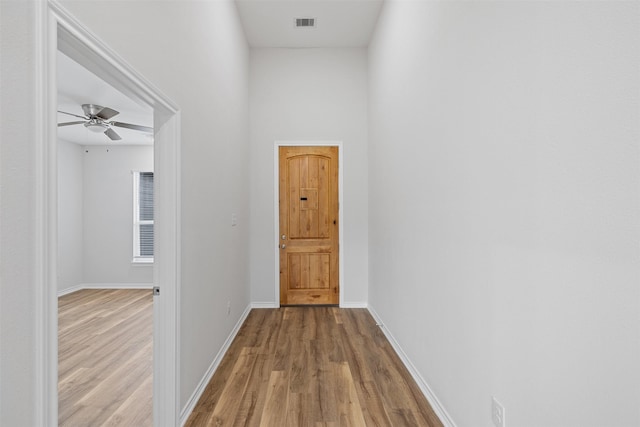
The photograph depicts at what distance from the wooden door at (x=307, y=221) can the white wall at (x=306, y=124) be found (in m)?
0.14

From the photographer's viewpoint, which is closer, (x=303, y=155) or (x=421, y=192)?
(x=421, y=192)

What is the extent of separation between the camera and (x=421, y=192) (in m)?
2.34

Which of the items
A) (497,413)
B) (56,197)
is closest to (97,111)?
(56,197)

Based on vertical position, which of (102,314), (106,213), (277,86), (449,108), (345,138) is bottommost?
(102,314)

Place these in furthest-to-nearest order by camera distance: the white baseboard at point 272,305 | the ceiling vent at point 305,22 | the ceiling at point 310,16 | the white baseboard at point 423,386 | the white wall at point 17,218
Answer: the white baseboard at point 272,305 → the ceiling vent at point 305,22 → the ceiling at point 310,16 → the white baseboard at point 423,386 → the white wall at point 17,218

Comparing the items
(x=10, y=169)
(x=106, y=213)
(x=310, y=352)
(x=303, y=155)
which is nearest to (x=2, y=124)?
(x=10, y=169)

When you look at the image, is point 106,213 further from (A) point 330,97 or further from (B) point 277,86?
(A) point 330,97

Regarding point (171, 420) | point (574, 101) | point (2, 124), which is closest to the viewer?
point (2, 124)

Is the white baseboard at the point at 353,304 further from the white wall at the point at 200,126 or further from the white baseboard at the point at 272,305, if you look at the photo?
the white wall at the point at 200,126

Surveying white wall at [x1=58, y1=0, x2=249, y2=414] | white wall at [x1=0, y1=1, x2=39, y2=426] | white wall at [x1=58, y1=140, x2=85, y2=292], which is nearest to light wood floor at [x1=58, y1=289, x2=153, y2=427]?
white wall at [x1=58, y1=0, x2=249, y2=414]

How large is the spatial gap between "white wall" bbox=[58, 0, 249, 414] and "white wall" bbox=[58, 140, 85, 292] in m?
3.97

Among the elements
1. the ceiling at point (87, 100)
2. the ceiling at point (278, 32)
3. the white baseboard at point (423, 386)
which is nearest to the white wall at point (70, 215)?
the ceiling at point (87, 100)

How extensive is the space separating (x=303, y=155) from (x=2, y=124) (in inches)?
147

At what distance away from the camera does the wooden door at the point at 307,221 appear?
4488 millimetres
